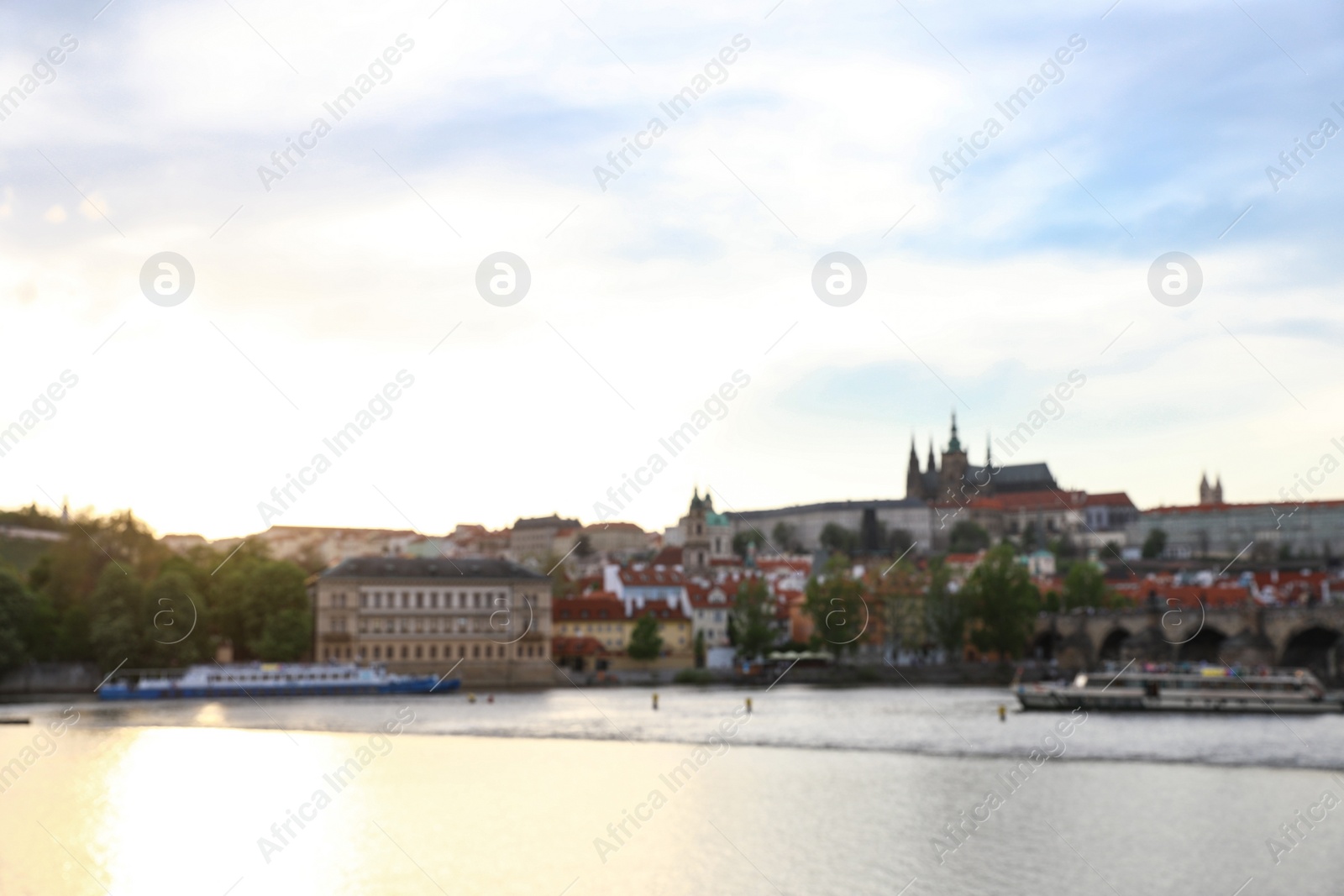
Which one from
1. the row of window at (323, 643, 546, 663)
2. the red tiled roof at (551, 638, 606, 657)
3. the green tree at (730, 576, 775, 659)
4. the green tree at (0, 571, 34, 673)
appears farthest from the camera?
the green tree at (730, 576, 775, 659)

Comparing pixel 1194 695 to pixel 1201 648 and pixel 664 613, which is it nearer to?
pixel 1201 648

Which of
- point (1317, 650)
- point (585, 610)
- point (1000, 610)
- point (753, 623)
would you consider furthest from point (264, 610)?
point (1317, 650)

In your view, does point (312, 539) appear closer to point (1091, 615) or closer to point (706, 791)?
point (1091, 615)

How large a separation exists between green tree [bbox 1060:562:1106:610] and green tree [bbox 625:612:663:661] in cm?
A: 4018

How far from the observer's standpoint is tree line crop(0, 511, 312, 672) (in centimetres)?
7356

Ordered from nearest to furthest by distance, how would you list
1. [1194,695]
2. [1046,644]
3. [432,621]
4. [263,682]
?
[1194,695] < [263,682] < [432,621] < [1046,644]

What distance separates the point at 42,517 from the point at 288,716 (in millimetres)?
76688

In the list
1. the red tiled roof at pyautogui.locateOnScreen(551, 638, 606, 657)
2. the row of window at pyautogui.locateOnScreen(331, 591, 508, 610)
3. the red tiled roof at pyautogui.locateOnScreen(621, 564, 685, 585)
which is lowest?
the red tiled roof at pyautogui.locateOnScreen(551, 638, 606, 657)

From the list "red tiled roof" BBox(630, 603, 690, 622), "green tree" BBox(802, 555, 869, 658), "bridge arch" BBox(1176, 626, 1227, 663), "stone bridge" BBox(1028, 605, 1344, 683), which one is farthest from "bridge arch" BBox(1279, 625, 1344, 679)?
"red tiled roof" BBox(630, 603, 690, 622)

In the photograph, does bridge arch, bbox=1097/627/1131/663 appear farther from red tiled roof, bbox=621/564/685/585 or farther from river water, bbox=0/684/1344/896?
river water, bbox=0/684/1344/896

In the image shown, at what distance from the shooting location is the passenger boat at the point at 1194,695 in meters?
68.4

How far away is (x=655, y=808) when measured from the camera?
32.8 metres

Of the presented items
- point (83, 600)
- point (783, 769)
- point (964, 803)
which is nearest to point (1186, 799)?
point (964, 803)

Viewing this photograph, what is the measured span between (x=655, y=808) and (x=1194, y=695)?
148 feet
